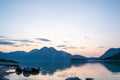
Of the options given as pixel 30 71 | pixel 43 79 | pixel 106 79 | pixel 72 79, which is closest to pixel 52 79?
pixel 43 79

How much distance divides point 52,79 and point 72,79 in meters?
10.3

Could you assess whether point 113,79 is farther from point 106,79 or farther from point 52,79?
point 52,79

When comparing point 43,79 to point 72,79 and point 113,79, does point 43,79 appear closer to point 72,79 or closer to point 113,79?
point 72,79

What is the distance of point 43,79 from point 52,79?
8.11 feet

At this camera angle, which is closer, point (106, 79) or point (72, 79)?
point (72, 79)

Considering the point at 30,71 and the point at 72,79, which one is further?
the point at 30,71

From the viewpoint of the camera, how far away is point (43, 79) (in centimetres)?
6016

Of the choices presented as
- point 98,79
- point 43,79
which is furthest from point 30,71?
point 98,79

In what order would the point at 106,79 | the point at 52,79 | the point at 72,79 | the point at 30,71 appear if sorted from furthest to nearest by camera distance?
the point at 30,71 → the point at 52,79 → the point at 106,79 → the point at 72,79

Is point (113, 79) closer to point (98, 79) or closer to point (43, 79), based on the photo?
point (98, 79)

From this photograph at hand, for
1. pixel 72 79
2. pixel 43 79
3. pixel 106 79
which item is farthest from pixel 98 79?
pixel 43 79

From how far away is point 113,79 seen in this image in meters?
55.7

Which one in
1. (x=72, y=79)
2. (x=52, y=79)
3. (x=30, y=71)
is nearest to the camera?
(x=72, y=79)

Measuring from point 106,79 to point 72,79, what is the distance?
1001 cm
